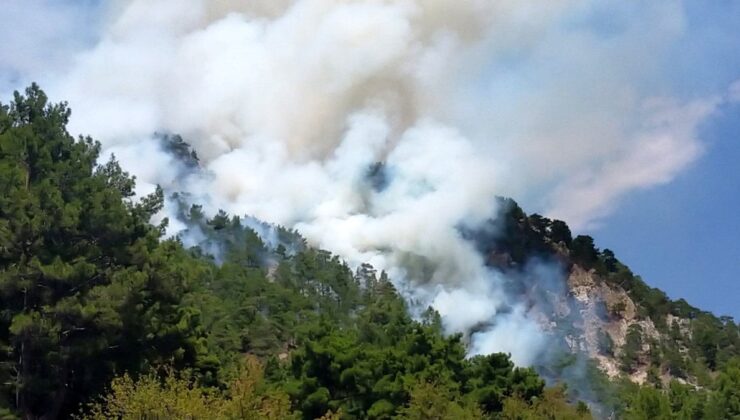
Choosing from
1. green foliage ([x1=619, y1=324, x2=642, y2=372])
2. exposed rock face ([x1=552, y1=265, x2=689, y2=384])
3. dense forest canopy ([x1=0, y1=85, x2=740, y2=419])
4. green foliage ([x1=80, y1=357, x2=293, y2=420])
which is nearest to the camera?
green foliage ([x1=80, y1=357, x2=293, y2=420])

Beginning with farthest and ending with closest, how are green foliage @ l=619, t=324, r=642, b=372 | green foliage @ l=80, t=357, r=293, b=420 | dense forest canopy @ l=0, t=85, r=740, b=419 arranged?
green foliage @ l=619, t=324, r=642, b=372 → dense forest canopy @ l=0, t=85, r=740, b=419 → green foliage @ l=80, t=357, r=293, b=420

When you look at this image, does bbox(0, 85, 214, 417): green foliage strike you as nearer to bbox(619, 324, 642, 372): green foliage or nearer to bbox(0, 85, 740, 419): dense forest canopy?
bbox(0, 85, 740, 419): dense forest canopy

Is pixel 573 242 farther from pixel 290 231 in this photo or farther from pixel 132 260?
pixel 132 260

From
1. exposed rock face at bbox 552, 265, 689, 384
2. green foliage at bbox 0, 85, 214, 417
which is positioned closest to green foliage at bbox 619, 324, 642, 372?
exposed rock face at bbox 552, 265, 689, 384

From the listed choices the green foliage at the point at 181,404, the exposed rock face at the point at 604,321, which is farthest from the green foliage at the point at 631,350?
the green foliage at the point at 181,404

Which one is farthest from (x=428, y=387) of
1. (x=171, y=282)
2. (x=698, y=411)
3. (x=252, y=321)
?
(x=252, y=321)

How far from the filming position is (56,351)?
3216 cm

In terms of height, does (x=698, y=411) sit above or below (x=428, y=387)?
above

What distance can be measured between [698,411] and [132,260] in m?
41.9

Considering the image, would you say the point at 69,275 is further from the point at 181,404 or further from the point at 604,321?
the point at 604,321

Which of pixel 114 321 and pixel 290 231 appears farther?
pixel 290 231

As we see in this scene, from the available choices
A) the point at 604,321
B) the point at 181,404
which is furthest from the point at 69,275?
the point at 604,321

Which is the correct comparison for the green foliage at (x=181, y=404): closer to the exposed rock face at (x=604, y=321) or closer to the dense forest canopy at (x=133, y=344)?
the dense forest canopy at (x=133, y=344)

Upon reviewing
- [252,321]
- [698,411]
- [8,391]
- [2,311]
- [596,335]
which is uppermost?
[596,335]
